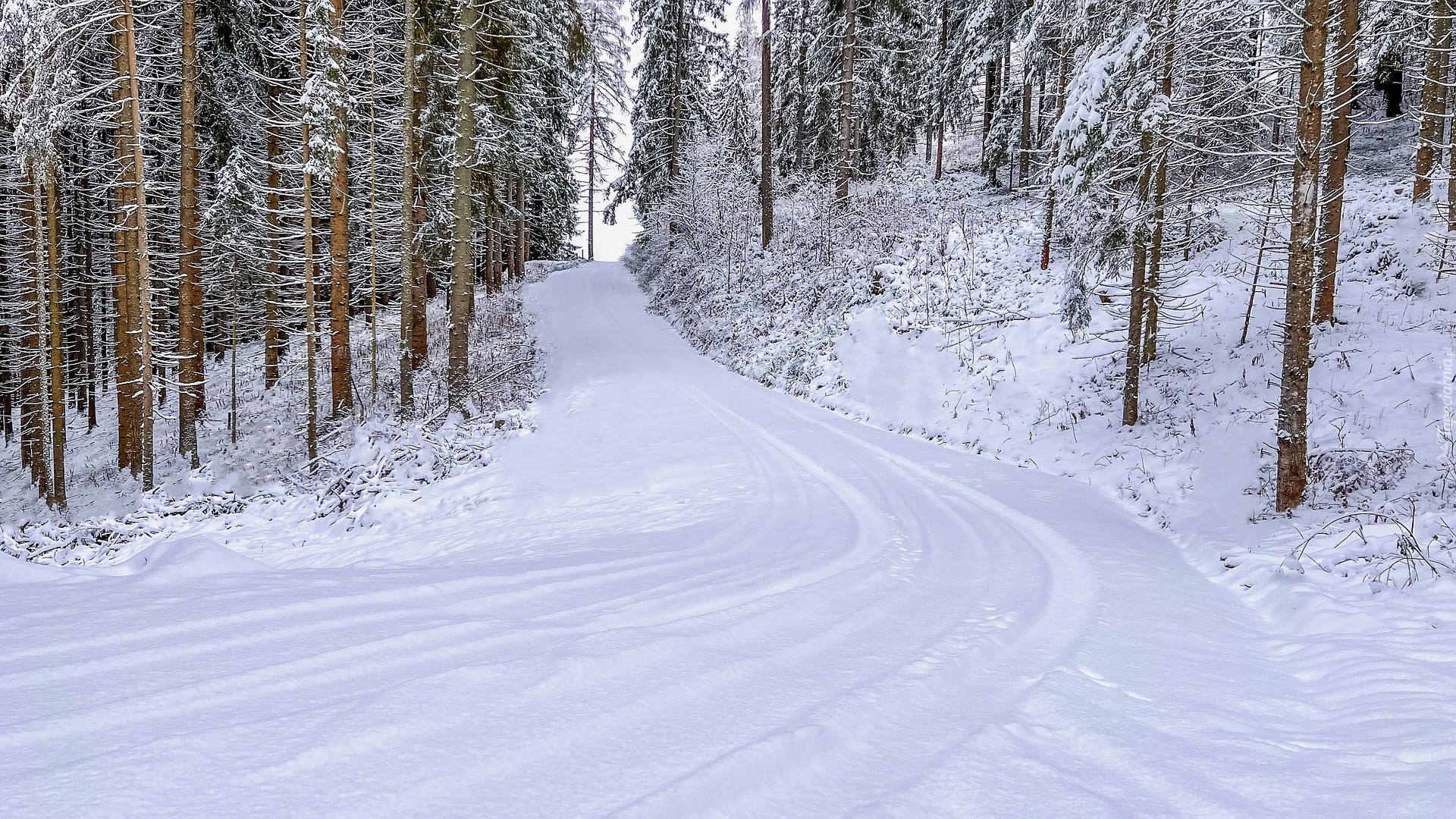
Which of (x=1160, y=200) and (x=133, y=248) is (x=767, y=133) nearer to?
(x=1160, y=200)

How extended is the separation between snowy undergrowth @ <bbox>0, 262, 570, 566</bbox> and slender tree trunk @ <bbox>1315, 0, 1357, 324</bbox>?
11.3 meters

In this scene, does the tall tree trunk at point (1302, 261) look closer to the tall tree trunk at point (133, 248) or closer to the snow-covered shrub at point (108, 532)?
the snow-covered shrub at point (108, 532)

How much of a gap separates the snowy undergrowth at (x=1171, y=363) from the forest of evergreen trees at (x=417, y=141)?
71cm

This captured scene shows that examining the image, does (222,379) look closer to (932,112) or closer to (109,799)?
(109,799)

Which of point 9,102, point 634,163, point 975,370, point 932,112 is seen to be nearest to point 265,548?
point 9,102

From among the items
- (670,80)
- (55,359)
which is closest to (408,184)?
(55,359)

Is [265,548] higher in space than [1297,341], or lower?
lower

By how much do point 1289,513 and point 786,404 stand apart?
27.8 ft

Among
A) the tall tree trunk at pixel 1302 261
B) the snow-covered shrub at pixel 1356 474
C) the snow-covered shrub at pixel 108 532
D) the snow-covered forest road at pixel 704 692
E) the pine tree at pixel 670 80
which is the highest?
the pine tree at pixel 670 80

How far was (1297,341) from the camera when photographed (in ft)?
20.5

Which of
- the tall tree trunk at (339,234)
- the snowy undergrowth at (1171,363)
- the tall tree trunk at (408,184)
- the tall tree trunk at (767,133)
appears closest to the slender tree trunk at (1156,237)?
the snowy undergrowth at (1171,363)

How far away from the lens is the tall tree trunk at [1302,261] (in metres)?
6.04

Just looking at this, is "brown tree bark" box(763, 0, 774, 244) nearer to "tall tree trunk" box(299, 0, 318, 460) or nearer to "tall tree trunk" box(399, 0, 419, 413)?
"tall tree trunk" box(399, 0, 419, 413)

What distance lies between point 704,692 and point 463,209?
1129 cm
